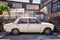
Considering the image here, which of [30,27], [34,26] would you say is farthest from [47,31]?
[30,27]

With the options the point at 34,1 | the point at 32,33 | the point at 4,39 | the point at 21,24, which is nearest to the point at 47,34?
the point at 32,33

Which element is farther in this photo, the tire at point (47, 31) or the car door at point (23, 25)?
the tire at point (47, 31)

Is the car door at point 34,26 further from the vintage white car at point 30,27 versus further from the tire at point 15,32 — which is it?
the tire at point 15,32

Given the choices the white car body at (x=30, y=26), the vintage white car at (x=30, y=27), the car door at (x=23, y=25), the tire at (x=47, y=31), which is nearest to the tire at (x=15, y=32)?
the vintage white car at (x=30, y=27)

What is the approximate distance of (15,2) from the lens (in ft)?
150

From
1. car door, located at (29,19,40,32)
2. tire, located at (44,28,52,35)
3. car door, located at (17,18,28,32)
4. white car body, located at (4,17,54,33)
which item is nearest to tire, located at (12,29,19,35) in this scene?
white car body, located at (4,17,54,33)

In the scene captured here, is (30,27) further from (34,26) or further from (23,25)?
(23,25)

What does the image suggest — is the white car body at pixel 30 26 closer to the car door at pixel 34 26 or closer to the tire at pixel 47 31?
the car door at pixel 34 26

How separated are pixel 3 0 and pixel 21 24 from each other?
99.5ft

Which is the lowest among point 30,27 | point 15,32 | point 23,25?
point 15,32

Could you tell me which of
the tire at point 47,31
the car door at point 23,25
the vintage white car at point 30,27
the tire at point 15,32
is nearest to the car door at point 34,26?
the vintage white car at point 30,27

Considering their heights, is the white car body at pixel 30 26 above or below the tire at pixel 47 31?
above

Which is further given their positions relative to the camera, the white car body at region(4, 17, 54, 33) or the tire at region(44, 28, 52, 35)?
the tire at region(44, 28, 52, 35)

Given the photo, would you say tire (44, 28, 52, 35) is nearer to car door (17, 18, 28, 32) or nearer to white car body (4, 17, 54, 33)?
white car body (4, 17, 54, 33)
